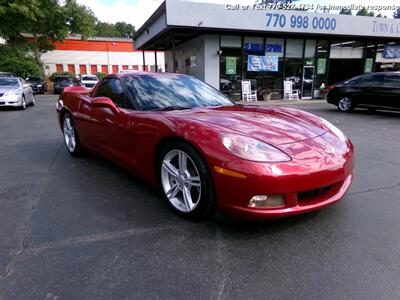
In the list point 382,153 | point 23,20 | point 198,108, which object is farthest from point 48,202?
point 23,20

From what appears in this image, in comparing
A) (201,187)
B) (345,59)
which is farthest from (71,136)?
(345,59)

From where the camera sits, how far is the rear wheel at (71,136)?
477 cm

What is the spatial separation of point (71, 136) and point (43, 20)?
27026 millimetres

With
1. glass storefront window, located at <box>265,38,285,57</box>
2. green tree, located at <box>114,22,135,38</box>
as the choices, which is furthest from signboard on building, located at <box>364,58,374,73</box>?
green tree, located at <box>114,22,135,38</box>

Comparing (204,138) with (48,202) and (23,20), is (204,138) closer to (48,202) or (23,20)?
(48,202)

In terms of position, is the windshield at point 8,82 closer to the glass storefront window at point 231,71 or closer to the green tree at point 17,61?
the glass storefront window at point 231,71

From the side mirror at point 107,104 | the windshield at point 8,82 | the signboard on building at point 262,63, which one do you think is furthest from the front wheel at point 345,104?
the windshield at point 8,82

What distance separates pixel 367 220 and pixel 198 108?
196cm

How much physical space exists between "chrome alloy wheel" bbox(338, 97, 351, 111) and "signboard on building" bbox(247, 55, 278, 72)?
5.82 m

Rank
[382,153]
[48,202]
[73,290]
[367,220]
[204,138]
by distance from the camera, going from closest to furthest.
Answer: [73,290] < [204,138] < [367,220] < [48,202] < [382,153]

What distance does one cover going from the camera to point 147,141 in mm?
3002

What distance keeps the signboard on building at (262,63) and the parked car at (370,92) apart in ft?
17.6

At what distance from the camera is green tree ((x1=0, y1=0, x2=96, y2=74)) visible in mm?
23750

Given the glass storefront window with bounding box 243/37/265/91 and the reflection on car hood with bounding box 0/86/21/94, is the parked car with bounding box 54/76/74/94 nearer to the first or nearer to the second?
the reflection on car hood with bounding box 0/86/21/94
